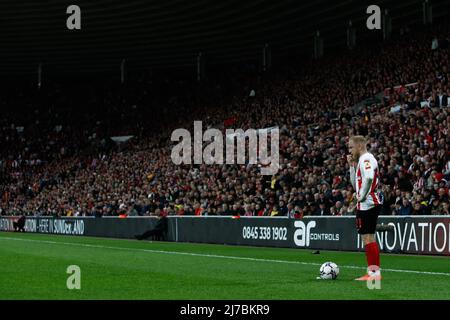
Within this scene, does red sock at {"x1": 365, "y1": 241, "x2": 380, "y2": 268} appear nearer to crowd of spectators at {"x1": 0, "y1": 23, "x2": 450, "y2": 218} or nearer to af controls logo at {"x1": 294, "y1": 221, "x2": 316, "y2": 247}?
crowd of spectators at {"x1": 0, "y1": 23, "x2": 450, "y2": 218}

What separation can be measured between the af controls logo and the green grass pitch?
12.1 ft

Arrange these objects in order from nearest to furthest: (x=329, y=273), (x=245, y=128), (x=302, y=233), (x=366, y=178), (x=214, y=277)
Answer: (x=366, y=178) → (x=329, y=273) → (x=214, y=277) → (x=302, y=233) → (x=245, y=128)

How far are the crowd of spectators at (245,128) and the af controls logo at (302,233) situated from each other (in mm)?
427

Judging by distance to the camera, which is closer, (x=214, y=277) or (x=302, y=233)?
(x=214, y=277)

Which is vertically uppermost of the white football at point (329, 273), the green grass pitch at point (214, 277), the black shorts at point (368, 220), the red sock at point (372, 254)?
the black shorts at point (368, 220)

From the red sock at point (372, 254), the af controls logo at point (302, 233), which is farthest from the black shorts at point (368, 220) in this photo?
the af controls logo at point (302, 233)

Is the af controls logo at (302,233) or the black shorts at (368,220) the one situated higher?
the black shorts at (368,220)

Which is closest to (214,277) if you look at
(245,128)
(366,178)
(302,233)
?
(366,178)

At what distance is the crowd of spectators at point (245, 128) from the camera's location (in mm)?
25297

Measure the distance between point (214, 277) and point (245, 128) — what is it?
2621 cm

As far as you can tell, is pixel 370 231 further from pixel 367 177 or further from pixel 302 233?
pixel 302 233

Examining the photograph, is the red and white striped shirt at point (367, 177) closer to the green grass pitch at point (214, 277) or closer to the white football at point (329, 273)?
the white football at point (329, 273)

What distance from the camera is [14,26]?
163ft

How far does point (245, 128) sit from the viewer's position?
39.8m
